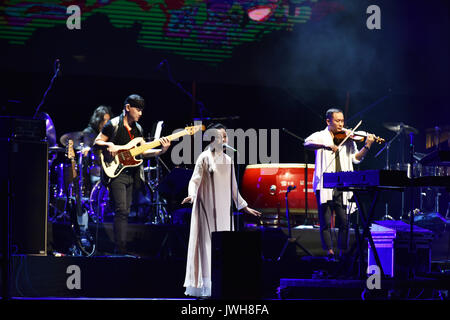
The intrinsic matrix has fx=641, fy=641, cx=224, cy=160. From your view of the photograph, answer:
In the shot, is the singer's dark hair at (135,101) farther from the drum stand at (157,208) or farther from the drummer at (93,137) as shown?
the drummer at (93,137)

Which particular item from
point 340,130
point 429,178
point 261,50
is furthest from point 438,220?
point 429,178

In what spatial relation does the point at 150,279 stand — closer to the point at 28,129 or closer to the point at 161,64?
the point at 28,129

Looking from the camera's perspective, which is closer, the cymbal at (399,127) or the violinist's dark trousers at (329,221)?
the violinist's dark trousers at (329,221)

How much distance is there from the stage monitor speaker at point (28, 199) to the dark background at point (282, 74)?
2.60 metres

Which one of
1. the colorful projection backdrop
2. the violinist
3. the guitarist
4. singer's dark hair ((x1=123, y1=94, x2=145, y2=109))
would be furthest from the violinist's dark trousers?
the colorful projection backdrop

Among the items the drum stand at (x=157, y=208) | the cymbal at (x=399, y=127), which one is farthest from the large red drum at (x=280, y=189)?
the cymbal at (x=399, y=127)

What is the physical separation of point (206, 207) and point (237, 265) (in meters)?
1.34

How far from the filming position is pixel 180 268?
633 cm

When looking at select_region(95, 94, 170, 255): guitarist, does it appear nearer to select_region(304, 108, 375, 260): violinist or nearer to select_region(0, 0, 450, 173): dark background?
select_region(0, 0, 450, 173): dark background

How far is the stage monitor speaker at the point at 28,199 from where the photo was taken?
5.19 m

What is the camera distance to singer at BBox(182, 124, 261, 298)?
5.87 m

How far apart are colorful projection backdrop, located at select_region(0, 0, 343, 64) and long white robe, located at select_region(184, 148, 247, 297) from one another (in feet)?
7.41
